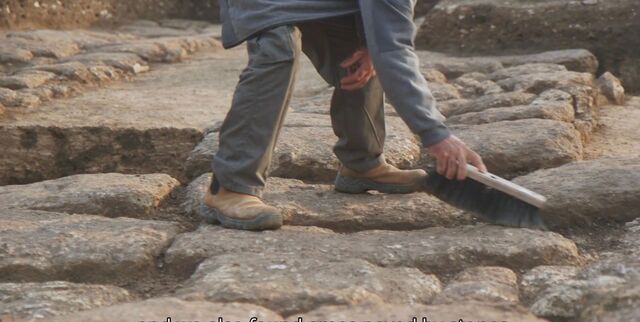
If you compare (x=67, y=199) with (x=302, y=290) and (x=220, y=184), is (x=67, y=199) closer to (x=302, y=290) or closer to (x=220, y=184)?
(x=220, y=184)

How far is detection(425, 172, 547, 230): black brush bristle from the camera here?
2.34 meters

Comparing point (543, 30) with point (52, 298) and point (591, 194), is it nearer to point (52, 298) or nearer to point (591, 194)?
point (591, 194)

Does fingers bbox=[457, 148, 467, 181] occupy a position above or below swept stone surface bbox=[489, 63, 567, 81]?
above

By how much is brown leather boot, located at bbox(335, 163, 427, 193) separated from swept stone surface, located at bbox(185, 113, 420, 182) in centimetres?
23

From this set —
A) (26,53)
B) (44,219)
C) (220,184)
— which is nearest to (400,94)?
(220,184)

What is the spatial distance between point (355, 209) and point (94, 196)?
2.43 ft

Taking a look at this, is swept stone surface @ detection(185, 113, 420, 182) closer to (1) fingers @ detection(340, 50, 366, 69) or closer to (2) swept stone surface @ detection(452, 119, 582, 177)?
(2) swept stone surface @ detection(452, 119, 582, 177)

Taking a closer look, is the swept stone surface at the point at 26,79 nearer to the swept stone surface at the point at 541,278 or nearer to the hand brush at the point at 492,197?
the hand brush at the point at 492,197

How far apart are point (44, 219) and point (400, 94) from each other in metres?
0.98

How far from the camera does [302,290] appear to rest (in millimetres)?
1920

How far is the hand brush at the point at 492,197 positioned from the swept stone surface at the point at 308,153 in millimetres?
632

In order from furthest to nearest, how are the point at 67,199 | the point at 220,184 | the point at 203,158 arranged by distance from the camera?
the point at 203,158 < the point at 67,199 < the point at 220,184

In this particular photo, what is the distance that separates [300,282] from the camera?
1.97 meters

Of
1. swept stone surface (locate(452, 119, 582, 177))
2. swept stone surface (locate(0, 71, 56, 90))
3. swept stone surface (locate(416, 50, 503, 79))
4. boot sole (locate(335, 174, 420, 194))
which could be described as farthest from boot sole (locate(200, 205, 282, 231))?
swept stone surface (locate(416, 50, 503, 79))
